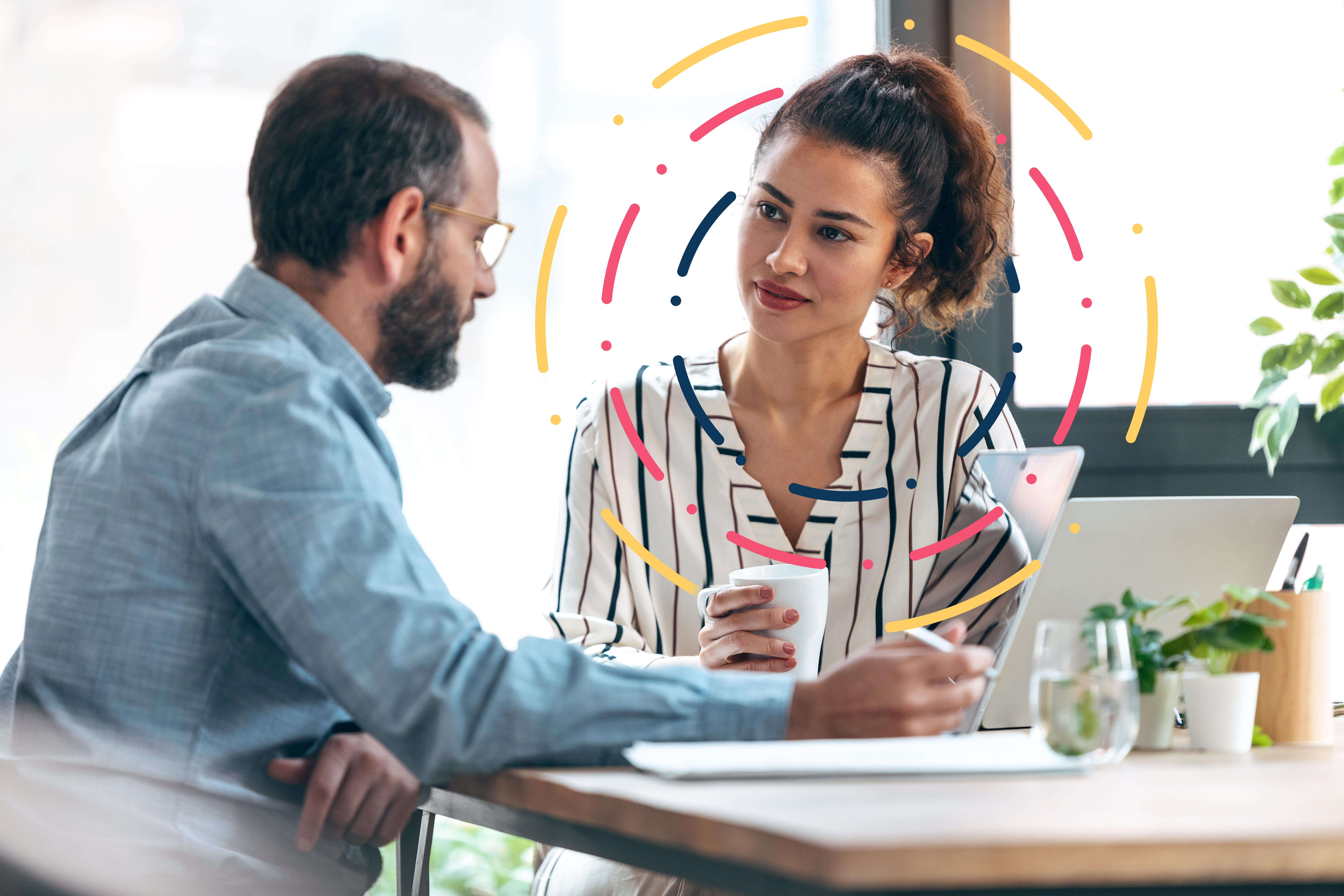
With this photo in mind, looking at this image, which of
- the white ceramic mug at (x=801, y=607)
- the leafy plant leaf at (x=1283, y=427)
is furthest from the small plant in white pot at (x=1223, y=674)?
the leafy plant leaf at (x=1283, y=427)

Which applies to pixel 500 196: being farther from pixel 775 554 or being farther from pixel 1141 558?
pixel 1141 558

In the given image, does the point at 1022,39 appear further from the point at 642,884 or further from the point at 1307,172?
the point at 642,884

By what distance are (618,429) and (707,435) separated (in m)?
0.14

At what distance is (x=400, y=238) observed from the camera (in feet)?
4.13

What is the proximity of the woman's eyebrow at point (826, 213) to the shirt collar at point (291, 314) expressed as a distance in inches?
34.3

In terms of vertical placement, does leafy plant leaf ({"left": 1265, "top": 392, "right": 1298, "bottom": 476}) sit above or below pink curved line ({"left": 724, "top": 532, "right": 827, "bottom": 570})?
above

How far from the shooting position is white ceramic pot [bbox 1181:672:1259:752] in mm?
1147

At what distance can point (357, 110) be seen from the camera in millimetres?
1223

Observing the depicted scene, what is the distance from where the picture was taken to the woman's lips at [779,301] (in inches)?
73.2

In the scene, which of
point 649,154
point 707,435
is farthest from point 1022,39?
point 707,435

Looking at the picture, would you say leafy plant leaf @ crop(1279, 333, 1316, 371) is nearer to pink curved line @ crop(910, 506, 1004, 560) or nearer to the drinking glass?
pink curved line @ crop(910, 506, 1004, 560)

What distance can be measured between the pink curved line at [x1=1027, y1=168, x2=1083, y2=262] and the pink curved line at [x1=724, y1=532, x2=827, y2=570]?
1.07 m

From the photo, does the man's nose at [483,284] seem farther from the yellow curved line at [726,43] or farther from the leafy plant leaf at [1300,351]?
the leafy plant leaf at [1300,351]

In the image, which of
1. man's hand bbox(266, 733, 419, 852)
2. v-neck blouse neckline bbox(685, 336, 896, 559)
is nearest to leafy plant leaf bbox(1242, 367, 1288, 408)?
v-neck blouse neckline bbox(685, 336, 896, 559)
